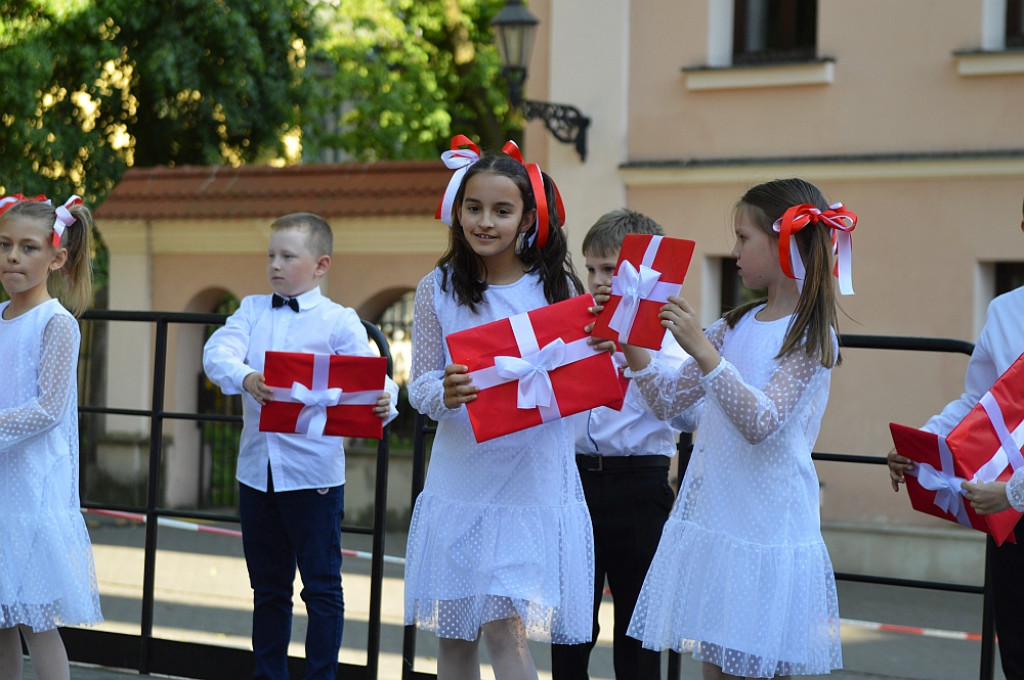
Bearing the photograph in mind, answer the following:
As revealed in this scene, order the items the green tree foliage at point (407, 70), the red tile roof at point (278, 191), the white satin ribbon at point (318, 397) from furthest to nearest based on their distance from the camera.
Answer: the green tree foliage at point (407, 70) < the red tile roof at point (278, 191) < the white satin ribbon at point (318, 397)

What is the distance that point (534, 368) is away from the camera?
3285mm

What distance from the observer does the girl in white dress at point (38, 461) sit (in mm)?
3877

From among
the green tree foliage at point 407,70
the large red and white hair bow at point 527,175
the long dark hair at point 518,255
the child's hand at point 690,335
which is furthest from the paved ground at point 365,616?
the green tree foliage at point 407,70

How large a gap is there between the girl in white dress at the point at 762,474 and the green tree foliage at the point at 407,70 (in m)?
15.9

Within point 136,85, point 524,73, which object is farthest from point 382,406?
point 136,85

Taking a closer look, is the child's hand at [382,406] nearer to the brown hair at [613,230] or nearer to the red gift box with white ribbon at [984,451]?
the brown hair at [613,230]

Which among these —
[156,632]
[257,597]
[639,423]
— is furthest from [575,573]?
[156,632]

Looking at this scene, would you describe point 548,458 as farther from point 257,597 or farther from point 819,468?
point 819,468

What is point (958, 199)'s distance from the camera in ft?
32.9

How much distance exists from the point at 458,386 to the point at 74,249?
1657 millimetres

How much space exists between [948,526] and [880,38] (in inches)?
152

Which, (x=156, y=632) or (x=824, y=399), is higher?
(x=824, y=399)

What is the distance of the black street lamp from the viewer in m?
10.9

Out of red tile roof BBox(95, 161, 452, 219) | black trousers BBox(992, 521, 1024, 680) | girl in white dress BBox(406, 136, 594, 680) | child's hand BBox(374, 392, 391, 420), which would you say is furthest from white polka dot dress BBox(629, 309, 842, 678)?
red tile roof BBox(95, 161, 452, 219)
